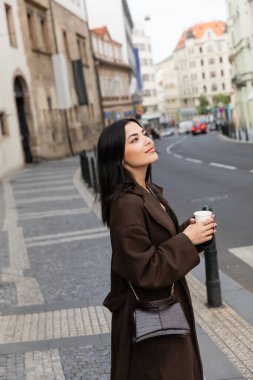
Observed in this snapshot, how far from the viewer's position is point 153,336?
7.28ft

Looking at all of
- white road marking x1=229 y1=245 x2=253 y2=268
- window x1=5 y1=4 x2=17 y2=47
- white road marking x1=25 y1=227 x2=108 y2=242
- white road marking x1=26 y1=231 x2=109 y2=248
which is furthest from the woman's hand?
window x1=5 y1=4 x2=17 y2=47

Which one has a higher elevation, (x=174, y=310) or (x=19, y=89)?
(x=19, y=89)

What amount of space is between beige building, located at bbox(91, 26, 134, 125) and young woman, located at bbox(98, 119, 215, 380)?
4934 centimetres

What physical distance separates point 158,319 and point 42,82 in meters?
30.5

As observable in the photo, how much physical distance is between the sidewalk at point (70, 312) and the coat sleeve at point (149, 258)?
1.91 m

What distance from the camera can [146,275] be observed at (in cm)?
216

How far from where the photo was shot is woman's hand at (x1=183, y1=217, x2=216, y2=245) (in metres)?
2.24

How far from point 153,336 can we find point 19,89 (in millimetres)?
27878

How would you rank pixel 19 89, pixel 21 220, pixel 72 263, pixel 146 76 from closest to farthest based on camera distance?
pixel 72 263 → pixel 21 220 → pixel 19 89 → pixel 146 76

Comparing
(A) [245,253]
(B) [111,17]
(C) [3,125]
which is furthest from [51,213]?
(B) [111,17]

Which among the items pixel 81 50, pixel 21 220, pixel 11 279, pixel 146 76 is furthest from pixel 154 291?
pixel 146 76

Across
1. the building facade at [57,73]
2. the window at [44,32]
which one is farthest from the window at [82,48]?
the window at [44,32]

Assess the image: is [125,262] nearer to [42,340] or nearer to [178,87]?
[42,340]

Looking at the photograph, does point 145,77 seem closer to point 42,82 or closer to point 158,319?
point 42,82
